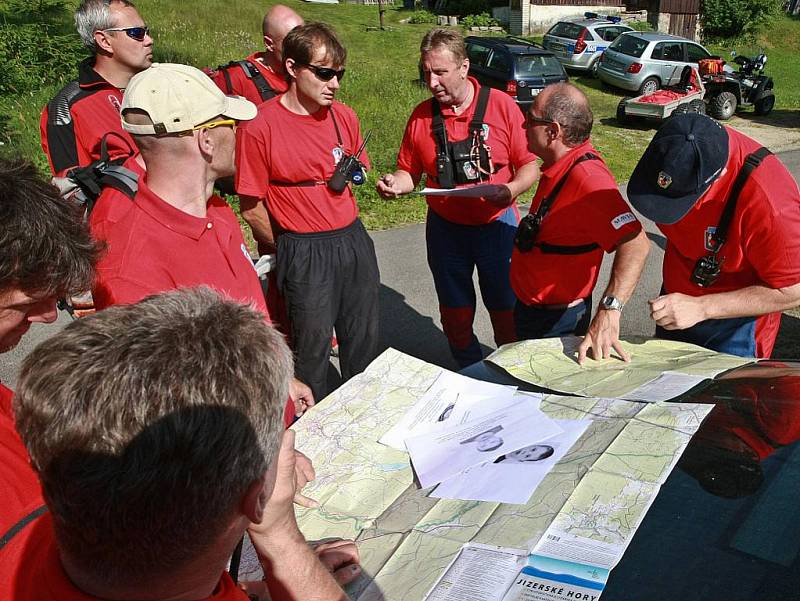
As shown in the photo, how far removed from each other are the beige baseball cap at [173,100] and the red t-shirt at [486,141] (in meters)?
1.97

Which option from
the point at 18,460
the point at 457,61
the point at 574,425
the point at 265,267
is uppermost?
the point at 457,61

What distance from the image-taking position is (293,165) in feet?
11.9

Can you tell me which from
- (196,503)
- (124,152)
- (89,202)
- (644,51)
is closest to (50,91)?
(124,152)

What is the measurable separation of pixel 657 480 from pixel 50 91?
12.2 m

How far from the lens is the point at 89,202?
8.72ft

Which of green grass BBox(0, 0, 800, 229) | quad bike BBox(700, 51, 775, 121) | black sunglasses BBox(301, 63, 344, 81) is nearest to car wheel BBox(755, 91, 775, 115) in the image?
quad bike BBox(700, 51, 775, 121)

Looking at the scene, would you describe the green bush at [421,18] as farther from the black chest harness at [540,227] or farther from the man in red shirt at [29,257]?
the man in red shirt at [29,257]

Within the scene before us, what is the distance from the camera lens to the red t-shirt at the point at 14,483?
1316 millimetres

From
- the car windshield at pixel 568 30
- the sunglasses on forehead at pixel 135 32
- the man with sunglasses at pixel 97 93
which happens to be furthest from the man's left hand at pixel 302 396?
the car windshield at pixel 568 30

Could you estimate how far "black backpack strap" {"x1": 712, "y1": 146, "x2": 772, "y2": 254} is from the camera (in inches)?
97.3

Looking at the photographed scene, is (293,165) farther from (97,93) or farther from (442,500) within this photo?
(442,500)

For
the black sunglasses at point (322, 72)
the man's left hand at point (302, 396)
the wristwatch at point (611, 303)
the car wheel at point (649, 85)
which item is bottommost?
the car wheel at point (649, 85)

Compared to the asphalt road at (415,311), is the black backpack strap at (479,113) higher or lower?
higher

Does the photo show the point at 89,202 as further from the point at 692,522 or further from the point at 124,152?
the point at 692,522
